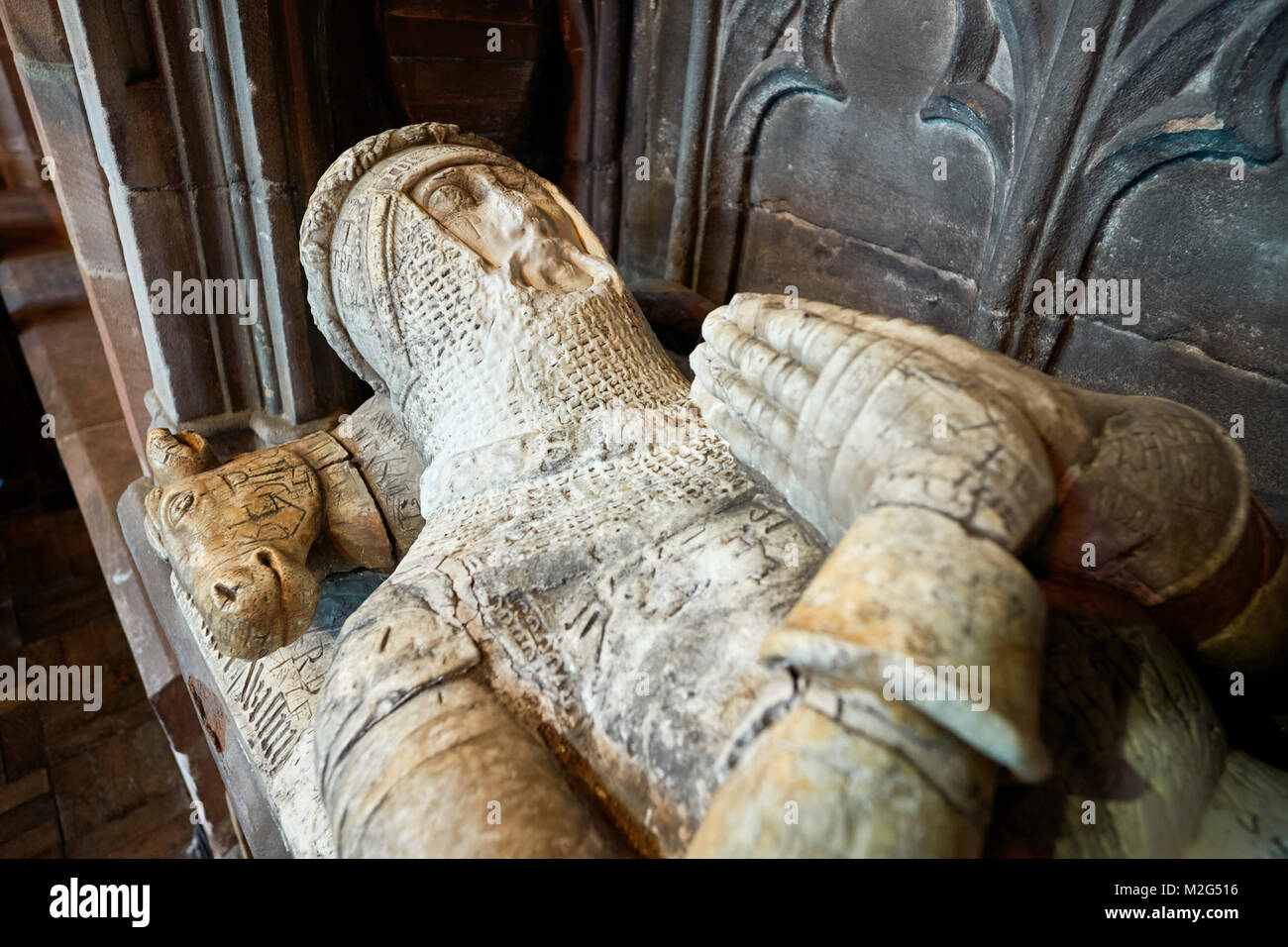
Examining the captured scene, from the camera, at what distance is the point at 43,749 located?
3979 millimetres

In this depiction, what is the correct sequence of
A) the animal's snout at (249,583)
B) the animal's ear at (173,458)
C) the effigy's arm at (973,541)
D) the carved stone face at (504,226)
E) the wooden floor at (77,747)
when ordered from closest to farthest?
the effigy's arm at (973,541) < the animal's snout at (249,583) < the carved stone face at (504,226) < the animal's ear at (173,458) < the wooden floor at (77,747)

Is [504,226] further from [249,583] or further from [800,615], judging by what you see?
[800,615]

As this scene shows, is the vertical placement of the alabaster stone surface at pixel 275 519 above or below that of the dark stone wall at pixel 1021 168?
below

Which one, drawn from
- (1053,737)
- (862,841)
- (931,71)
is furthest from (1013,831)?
(931,71)

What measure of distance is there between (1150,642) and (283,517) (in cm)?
210

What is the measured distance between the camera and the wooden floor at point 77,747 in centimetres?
370

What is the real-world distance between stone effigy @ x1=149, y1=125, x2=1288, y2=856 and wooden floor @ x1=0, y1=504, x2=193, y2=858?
2750 mm

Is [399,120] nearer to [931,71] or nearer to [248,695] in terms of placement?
[931,71]

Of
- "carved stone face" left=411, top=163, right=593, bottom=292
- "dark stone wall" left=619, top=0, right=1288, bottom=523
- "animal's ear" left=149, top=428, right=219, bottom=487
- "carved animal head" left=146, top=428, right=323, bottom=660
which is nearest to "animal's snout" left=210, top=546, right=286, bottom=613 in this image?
"carved animal head" left=146, top=428, right=323, bottom=660

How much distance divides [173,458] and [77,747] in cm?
285

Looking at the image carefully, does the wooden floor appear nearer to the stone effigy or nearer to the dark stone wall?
the stone effigy

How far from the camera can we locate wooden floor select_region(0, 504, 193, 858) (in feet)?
12.1

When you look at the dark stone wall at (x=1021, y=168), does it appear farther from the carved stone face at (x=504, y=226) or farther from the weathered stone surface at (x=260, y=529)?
the weathered stone surface at (x=260, y=529)

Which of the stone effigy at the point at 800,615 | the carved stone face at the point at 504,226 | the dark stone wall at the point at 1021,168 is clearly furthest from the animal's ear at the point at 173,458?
the dark stone wall at the point at 1021,168
